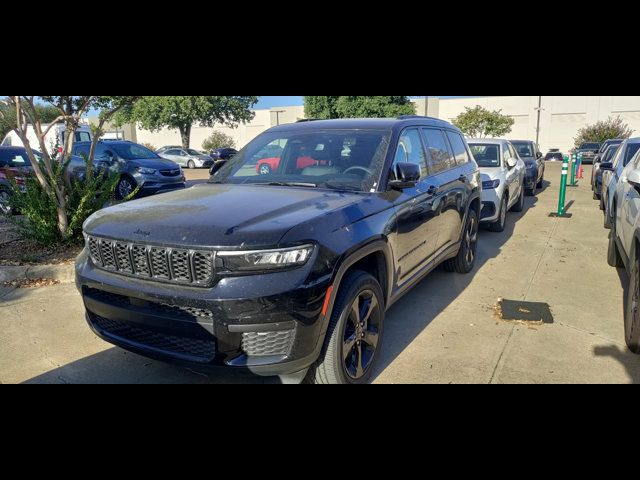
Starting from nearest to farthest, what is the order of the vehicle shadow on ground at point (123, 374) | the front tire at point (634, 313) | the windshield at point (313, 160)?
the vehicle shadow on ground at point (123, 374) → the front tire at point (634, 313) → the windshield at point (313, 160)

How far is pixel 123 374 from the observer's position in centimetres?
353

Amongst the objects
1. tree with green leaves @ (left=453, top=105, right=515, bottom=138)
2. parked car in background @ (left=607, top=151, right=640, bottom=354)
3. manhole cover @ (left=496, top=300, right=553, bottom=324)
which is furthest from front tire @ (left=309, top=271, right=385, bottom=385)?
tree with green leaves @ (left=453, top=105, right=515, bottom=138)

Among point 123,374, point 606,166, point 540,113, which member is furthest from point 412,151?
point 540,113

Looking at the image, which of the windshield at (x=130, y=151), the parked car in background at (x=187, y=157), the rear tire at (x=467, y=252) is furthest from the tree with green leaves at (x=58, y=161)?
the parked car in background at (x=187, y=157)

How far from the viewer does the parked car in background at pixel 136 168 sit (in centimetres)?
1273

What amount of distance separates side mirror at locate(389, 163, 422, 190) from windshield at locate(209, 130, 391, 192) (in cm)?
15

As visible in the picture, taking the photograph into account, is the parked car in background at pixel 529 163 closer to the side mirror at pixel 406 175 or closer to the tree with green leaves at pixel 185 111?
the side mirror at pixel 406 175

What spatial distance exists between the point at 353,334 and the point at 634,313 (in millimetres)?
2337

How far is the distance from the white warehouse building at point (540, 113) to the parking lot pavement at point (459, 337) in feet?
A: 149

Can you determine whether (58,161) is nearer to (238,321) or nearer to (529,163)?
(238,321)

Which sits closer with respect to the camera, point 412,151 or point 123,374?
point 123,374

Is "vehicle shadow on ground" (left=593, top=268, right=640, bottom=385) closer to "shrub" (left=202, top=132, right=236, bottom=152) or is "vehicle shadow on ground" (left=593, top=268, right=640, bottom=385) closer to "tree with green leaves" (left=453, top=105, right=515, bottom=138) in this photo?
"tree with green leaves" (left=453, top=105, right=515, bottom=138)

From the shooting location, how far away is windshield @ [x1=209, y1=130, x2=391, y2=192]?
3.73 metres
